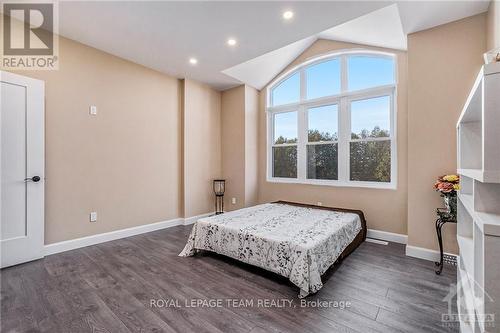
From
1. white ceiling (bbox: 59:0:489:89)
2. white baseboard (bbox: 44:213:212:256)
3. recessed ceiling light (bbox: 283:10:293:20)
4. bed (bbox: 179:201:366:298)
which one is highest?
recessed ceiling light (bbox: 283:10:293:20)

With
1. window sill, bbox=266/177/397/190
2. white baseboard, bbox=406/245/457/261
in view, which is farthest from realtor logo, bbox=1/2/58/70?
white baseboard, bbox=406/245/457/261

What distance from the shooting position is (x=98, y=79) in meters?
3.36

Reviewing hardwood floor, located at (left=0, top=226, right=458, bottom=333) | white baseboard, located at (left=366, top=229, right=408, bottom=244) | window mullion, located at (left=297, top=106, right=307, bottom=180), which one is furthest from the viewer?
window mullion, located at (left=297, top=106, right=307, bottom=180)

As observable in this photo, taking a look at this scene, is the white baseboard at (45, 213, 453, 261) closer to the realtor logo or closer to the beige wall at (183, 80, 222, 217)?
the beige wall at (183, 80, 222, 217)

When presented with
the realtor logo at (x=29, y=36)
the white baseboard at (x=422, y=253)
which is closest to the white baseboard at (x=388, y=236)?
the white baseboard at (x=422, y=253)

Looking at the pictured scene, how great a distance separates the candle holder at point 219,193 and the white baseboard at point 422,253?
3.43 m

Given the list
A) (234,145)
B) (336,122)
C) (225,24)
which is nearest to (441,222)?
(336,122)

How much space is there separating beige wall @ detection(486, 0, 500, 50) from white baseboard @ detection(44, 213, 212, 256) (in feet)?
15.7

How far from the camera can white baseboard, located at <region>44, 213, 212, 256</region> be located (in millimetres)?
2939

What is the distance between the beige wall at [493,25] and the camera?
202 centimetres

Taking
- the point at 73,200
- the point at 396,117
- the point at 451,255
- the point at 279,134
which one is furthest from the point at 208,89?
the point at 451,255

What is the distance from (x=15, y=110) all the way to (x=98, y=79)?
111cm

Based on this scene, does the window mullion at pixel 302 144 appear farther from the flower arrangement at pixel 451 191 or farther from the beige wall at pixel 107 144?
the beige wall at pixel 107 144

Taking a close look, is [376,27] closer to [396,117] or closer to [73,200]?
[396,117]
